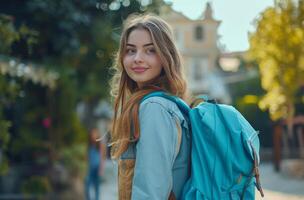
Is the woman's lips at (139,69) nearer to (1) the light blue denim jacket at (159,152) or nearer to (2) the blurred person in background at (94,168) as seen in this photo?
(1) the light blue denim jacket at (159,152)

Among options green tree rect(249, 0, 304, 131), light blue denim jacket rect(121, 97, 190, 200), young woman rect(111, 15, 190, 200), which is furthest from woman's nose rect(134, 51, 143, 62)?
green tree rect(249, 0, 304, 131)

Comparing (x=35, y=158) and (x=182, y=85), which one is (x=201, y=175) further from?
(x=35, y=158)

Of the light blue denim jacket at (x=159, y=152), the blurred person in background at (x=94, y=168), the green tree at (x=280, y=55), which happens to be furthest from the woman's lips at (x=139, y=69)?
the green tree at (x=280, y=55)

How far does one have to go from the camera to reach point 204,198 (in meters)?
2.18

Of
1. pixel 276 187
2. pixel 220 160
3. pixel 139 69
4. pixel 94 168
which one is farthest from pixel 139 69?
pixel 276 187

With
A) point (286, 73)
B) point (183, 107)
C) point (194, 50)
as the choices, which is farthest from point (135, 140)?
point (194, 50)

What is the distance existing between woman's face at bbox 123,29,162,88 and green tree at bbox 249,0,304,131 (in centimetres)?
1149

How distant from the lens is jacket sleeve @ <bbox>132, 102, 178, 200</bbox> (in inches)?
85.9

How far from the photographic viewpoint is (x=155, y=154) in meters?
2.20

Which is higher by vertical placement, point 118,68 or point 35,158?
point 118,68

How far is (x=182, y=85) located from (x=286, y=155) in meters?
27.2

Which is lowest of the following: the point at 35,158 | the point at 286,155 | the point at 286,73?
the point at 286,155

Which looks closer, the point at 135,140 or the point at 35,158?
the point at 135,140

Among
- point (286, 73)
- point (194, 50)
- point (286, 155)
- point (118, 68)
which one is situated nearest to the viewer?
point (118, 68)
